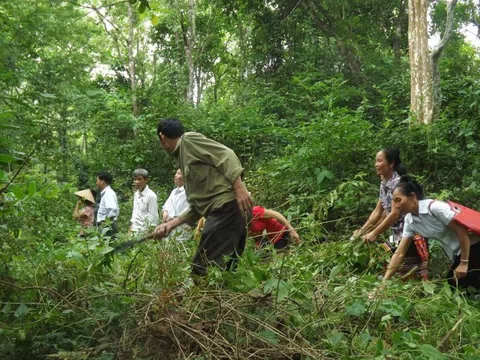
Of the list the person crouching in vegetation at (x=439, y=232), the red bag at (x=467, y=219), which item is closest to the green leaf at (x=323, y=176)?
the person crouching in vegetation at (x=439, y=232)

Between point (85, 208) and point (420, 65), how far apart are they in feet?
22.2

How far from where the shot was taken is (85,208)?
8.61m

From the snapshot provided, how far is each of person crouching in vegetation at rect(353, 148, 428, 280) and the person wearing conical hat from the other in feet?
13.7

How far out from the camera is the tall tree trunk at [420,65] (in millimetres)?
10766

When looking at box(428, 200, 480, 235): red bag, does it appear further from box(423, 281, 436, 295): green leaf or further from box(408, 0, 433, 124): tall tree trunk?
box(408, 0, 433, 124): tall tree trunk

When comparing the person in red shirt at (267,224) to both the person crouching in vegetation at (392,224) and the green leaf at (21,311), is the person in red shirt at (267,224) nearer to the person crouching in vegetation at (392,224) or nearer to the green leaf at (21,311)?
the person crouching in vegetation at (392,224)

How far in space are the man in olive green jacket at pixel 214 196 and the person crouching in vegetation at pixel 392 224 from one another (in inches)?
51.9

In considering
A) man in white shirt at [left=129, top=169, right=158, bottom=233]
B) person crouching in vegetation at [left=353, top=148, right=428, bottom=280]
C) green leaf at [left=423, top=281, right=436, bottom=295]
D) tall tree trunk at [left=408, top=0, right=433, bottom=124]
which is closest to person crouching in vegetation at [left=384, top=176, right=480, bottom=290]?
person crouching in vegetation at [left=353, top=148, right=428, bottom=280]

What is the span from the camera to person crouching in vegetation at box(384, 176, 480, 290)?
488 cm

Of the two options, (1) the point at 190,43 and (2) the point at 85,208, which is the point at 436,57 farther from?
(1) the point at 190,43

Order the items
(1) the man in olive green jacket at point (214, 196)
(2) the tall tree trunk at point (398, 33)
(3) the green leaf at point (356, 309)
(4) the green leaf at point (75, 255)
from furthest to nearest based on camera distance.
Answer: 1. (2) the tall tree trunk at point (398, 33)
2. (1) the man in olive green jacket at point (214, 196)
3. (4) the green leaf at point (75, 255)
4. (3) the green leaf at point (356, 309)

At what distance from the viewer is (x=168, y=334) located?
3.33 meters

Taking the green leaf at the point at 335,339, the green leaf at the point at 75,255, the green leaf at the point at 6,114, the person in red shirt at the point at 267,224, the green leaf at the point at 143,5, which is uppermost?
the green leaf at the point at 143,5

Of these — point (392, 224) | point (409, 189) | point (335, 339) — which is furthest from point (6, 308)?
point (392, 224)
